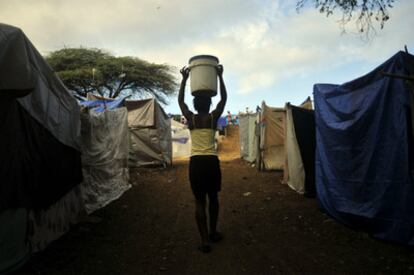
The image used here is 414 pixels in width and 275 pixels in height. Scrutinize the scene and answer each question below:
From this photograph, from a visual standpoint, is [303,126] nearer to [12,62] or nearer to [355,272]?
[355,272]

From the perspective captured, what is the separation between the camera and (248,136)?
14.9 m

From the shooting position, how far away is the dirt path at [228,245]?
309 cm

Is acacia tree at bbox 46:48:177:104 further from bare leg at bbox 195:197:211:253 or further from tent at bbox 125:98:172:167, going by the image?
bare leg at bbox 195:197:211:253

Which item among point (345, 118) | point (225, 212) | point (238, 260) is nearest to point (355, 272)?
point (238, 260)

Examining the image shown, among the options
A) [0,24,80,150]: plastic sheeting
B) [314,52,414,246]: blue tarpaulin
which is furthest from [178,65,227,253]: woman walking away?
[314,52,414,246]: blue tarpaulin

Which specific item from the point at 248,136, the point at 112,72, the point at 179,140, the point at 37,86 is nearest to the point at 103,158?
the point at 37,86

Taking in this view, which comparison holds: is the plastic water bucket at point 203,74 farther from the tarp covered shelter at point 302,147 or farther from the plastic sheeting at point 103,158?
the tarp covered shelter at point 302,147

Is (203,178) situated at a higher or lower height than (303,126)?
lower

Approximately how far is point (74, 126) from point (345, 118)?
4304 mm

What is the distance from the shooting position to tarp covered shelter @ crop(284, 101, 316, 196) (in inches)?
263

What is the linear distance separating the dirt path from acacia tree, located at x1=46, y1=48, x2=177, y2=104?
16.9m

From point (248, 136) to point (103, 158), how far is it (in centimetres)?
946

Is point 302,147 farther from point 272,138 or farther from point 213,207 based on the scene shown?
point 272,138

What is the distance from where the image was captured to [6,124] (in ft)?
9.24
